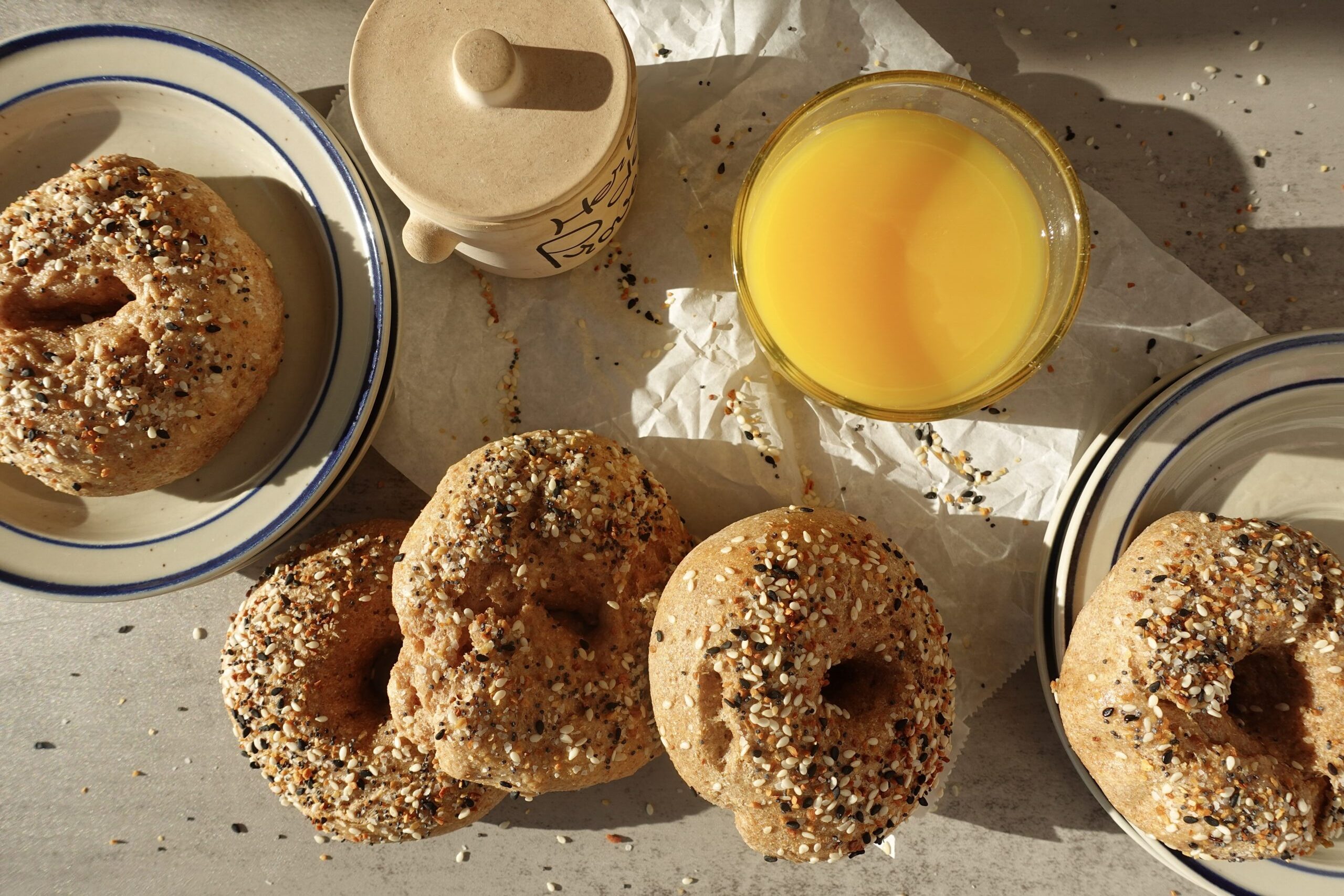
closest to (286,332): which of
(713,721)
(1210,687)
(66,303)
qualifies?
(66,303)

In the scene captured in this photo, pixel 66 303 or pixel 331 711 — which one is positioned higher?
pixel 66 303

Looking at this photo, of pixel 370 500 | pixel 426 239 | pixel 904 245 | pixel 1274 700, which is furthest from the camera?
pixel 370 500

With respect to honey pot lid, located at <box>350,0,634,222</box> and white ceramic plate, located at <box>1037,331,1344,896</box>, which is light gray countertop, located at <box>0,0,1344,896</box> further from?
honey pot lid, located at <box>350,0,634,222</box>

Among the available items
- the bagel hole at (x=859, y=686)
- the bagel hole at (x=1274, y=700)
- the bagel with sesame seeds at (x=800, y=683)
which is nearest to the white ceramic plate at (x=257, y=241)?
the bagel with sesame seeds at (x=800, y=683)

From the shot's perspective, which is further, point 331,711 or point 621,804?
point 621,804

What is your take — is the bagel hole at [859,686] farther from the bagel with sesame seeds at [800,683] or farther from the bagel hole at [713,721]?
the bagel hole at [713,721]

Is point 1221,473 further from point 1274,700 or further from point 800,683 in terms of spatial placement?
point 800,683

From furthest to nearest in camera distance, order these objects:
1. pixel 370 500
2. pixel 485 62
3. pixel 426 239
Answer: pixel 370 500 < pixel 426 239 < pixel 485 62
